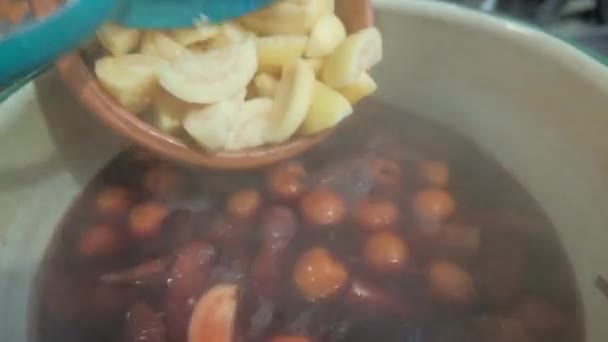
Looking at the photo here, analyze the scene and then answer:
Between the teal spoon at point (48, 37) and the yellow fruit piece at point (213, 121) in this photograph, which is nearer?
the teal spoon at point (48, 37)

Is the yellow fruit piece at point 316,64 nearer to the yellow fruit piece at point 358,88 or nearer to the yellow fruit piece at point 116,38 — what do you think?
the yellow fruit piece at point 358,88

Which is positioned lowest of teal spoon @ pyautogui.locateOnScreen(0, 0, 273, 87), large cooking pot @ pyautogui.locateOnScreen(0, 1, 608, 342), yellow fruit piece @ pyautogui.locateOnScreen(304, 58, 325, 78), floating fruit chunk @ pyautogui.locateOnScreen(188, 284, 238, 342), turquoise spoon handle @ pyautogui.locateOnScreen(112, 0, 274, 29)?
floating fruit chunk @ pyautogui.locateOnScreen(188, 284, 238, 342)

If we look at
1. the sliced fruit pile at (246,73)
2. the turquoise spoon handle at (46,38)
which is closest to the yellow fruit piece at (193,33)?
the sliced fruit pile at (246,73)

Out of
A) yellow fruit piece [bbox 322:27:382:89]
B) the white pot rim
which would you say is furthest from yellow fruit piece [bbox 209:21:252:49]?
the white pot rim

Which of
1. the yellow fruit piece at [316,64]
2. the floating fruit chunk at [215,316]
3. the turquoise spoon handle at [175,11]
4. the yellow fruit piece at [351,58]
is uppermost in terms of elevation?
the turquoise spoon handle at [175,11]

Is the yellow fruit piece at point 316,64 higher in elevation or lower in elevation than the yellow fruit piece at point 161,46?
lower

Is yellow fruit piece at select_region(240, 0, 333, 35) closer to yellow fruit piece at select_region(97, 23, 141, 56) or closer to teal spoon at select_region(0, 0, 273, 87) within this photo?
yellow fruit piece at select_region(97, 23, 141, 56)

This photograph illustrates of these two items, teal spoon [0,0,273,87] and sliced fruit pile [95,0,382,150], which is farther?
sliced fruit pile [95,0,382,150]
